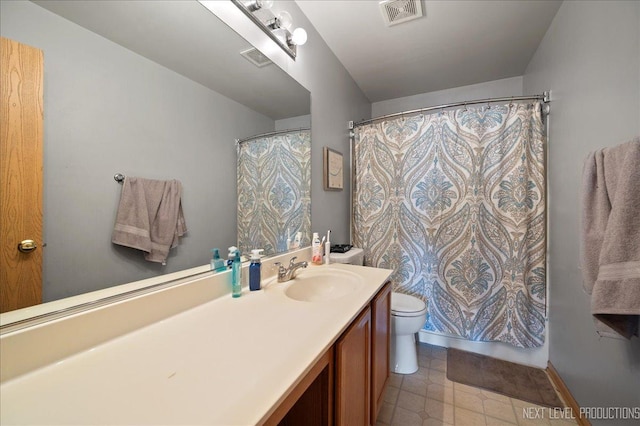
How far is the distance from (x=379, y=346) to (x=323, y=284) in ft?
1.33

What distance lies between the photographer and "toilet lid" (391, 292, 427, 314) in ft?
5.52

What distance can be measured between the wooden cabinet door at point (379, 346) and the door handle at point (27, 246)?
43.6 inches

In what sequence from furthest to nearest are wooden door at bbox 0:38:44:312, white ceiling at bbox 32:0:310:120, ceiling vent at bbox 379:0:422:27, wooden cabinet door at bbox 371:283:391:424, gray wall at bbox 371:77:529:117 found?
gray wall at bbox 371:77:529:117 < ceiling vent at bbox 379:0:422:27 < wooden cabinet door at bbox 371:283:391:424 < white ceiling at bbox 32:0:310:120 < wooden door at bbox 0:38:44:312

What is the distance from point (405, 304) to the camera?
1784 mm

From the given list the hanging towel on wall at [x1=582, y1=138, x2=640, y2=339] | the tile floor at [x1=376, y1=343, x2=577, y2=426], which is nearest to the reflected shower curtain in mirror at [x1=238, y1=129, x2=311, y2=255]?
the tile floor at [x1=376, y1=343, x2=577, y2=426]

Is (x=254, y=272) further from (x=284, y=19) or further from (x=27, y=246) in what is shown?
(x=284, y=19)

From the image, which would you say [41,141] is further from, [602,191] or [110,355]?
[602,191]

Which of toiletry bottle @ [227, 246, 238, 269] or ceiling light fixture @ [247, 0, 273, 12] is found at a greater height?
ceiling light fixture @ [247, 0, 273, 12]

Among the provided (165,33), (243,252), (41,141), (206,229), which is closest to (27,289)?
(41,141)

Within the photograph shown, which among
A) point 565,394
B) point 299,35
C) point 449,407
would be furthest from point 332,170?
point 565,394

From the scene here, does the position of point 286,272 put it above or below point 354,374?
above

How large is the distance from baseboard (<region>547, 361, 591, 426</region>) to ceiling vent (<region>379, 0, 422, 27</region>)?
97.2 inches

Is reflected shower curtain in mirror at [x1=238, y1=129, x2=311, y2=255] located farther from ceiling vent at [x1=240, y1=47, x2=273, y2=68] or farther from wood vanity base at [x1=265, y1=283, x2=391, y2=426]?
wood vanity base at [x1=265, y1=283, x2=391, y2=426]

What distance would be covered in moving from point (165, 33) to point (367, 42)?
4.86ft
